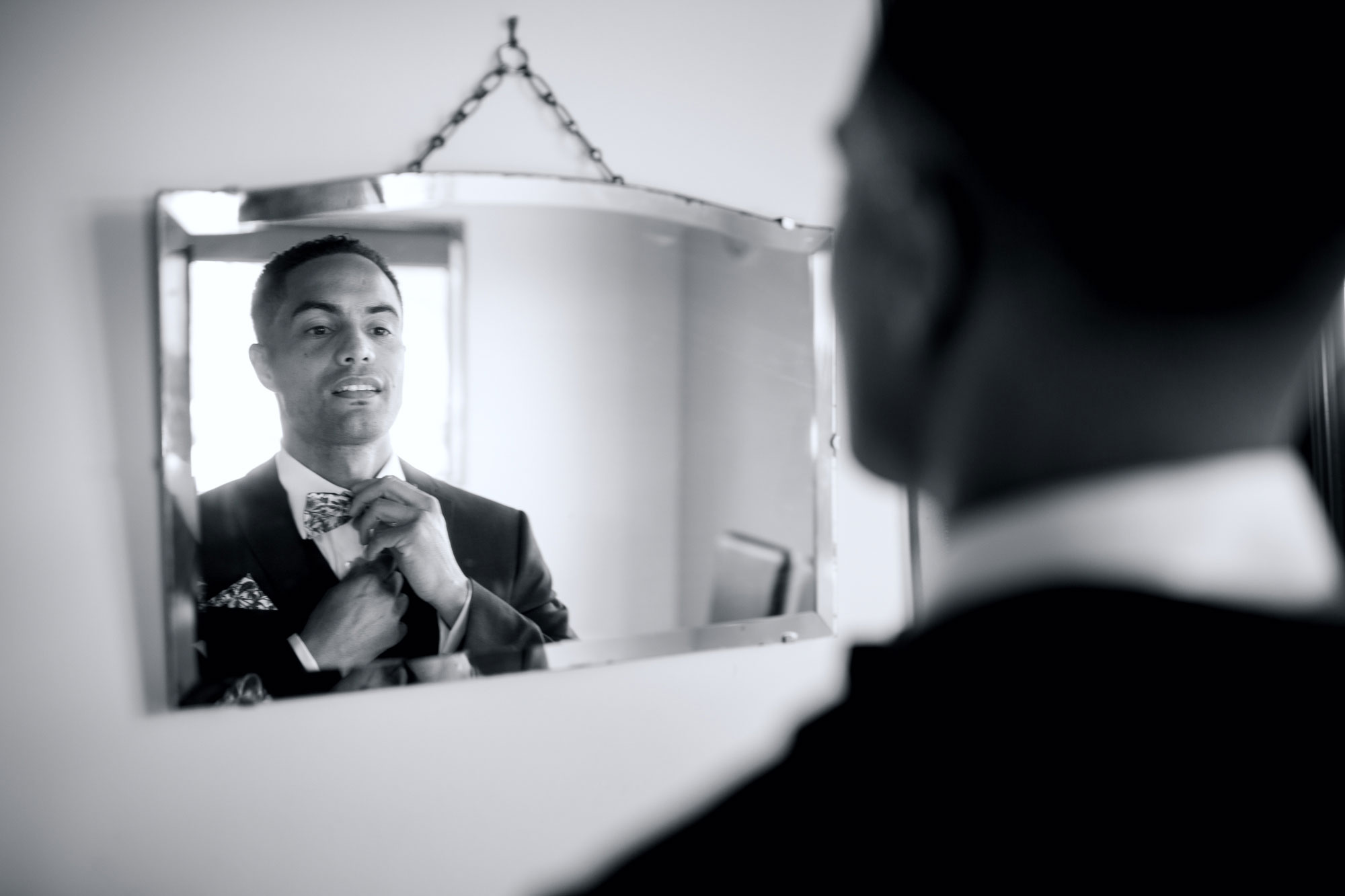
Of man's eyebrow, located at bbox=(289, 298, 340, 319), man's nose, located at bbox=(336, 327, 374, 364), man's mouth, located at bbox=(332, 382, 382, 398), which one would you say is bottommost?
man's mouth, located at bbox=(332, 382, 382, 398)

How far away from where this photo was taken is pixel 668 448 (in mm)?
1307

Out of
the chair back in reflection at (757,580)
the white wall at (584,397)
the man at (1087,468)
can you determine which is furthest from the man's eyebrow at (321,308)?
the man at (1087,468)

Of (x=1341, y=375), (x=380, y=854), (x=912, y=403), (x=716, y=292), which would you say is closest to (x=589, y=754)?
(x=380, y=854)

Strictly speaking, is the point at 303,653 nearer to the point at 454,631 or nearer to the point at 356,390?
the point at 454,631

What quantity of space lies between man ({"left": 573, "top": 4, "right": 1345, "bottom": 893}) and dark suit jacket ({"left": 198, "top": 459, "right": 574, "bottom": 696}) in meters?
0.92

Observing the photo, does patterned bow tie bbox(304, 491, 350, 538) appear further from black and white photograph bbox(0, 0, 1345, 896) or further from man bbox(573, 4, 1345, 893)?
man bbox(573, 4, 1345, 893)

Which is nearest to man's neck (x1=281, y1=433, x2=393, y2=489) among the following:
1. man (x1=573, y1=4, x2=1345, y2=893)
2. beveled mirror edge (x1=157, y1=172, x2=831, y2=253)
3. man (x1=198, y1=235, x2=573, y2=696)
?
man (x1=198, y1=235, x2=573, y2=696)

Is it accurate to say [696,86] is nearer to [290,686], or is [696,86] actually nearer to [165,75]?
[165,75]

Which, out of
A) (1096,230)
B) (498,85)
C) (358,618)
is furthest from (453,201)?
(1096,230)

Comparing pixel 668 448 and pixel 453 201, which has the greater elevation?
pixel 453 201

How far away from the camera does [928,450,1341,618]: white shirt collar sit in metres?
0.25

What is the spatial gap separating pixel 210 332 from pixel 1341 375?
60.7 inches

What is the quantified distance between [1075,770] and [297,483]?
998mm

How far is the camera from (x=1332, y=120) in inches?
10.2
